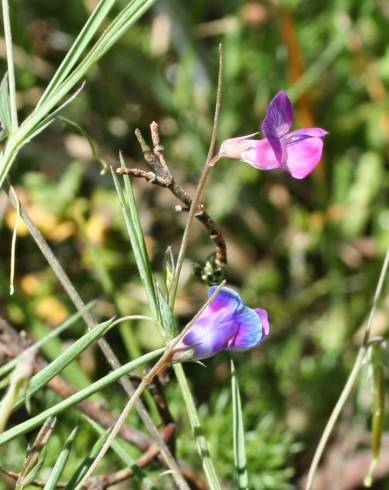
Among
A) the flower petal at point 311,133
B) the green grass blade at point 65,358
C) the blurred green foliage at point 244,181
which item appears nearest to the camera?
the green grass blade at point 65,358

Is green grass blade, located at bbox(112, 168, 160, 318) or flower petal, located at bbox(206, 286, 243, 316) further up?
green grass blade, located at bbox(112, 168, 160, 318)

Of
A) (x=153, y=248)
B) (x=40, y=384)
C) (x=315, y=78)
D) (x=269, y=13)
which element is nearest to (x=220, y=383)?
(x=153, y=248)

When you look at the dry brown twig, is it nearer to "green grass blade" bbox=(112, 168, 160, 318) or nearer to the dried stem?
"green grass blade" bbox=(112, 168, 160, 318)

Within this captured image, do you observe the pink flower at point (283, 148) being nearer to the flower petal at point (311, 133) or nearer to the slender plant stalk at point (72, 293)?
the flower petal at point (311, 133)

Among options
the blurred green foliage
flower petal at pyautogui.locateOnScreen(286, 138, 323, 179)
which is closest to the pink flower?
flower petal at pyautogui.locateOnScreen(286, 138, 323, 179)

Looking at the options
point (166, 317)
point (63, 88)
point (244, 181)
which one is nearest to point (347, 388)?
point (166, 317)

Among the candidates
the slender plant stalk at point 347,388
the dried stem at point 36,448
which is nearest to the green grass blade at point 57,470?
the dried stem at point 36,448

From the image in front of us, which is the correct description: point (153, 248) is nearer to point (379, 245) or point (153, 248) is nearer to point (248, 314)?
point (379, 245)
